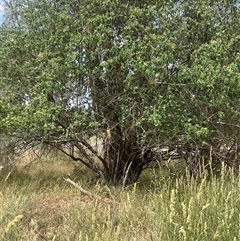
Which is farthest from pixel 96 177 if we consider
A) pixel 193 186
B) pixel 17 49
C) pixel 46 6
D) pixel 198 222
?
pixel 198 222

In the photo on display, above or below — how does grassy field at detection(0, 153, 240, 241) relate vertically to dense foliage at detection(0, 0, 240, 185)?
below

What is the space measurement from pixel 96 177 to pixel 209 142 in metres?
2.99

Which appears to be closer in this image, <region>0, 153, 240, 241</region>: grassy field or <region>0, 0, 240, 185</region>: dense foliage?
<region>0, 153, 240, 241</region>: grassy field

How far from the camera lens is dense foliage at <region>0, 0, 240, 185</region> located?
6906 millimetres

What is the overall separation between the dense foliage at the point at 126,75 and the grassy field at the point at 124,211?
1160 mm

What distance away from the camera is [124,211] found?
12.6ft

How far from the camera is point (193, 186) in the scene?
459cm

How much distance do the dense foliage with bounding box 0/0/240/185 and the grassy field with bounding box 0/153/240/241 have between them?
116cm

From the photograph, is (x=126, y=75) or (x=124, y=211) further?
(x=126, y=75)

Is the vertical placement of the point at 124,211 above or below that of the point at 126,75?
below

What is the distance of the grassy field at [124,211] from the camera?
11.0 ft

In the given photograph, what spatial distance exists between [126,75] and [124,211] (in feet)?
13.3

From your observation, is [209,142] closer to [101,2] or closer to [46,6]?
[101,2]

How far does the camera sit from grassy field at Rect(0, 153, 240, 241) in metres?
3.34
